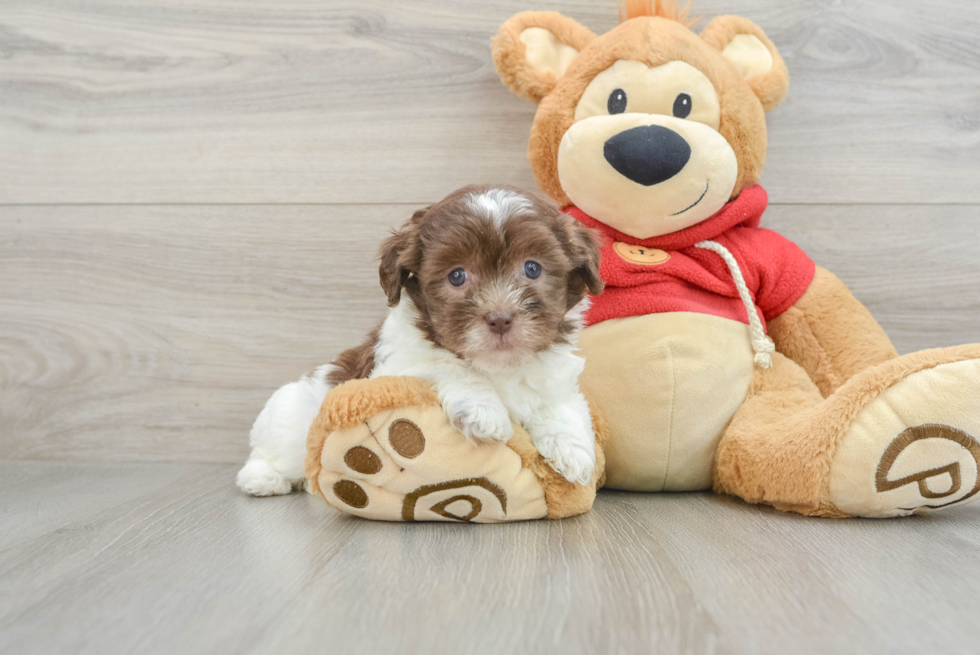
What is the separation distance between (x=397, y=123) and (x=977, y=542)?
171 centimetres

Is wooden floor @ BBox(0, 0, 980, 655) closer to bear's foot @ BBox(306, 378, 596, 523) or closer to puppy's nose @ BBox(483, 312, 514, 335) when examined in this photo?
bear's foot @ BBox(306, 378, 596, 523)

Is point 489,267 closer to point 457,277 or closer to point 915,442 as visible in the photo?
point 457,277

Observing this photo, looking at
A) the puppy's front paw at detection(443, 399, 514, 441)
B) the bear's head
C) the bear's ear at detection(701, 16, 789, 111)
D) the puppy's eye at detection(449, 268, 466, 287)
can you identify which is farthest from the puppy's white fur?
the bear's ear at detection(701, 16, 789, 111)

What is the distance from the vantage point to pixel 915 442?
1280 mm

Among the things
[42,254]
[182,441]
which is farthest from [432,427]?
[42,254]

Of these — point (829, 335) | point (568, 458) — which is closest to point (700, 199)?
point (829, 335)

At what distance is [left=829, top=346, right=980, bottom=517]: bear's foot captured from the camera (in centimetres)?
126

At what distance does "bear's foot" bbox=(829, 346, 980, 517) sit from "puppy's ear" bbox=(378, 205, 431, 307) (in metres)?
0.91

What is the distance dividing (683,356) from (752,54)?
0.83 metres

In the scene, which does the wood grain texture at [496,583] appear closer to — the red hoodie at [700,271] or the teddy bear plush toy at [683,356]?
the teddy bear plush toy at [683,356]

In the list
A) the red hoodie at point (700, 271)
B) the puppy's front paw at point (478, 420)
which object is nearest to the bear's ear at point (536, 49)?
the red hoodie at point (700, 271)

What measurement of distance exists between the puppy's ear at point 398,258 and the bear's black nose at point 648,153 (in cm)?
48

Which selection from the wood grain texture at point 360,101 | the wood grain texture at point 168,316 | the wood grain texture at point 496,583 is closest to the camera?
the wood grain texture at point 496,583

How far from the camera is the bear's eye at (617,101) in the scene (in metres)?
1.63
